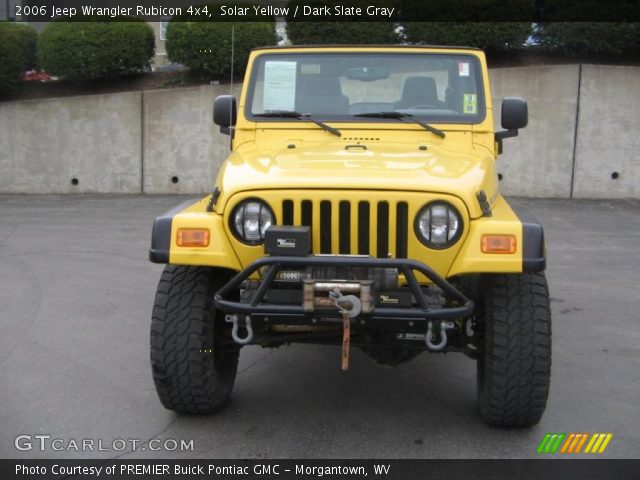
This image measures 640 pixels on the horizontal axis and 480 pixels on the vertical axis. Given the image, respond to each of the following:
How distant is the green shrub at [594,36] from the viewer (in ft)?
45.3

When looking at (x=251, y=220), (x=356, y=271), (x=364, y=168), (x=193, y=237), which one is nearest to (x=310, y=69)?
(x=364, y=168)

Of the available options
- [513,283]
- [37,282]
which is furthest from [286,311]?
[37,282]

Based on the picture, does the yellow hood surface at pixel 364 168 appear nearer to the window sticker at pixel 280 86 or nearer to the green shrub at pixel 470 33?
the window sticker at pixel 280 86

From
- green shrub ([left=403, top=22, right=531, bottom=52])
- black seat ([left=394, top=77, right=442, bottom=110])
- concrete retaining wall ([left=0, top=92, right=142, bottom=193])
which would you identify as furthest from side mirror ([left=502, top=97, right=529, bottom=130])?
concrete retaining wall ([left=0, top=92, right=142, bottom=193])

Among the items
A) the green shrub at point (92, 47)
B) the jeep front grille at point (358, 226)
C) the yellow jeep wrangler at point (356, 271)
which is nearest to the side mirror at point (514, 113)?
the yellow jeep wrangler at point (356, 271)

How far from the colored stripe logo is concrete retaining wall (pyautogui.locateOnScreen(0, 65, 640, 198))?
31.5 feet

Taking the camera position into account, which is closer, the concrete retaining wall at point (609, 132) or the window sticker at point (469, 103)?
the window sticker at point (469, 103)

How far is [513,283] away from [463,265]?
1.30 ft

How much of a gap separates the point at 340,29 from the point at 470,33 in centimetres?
226

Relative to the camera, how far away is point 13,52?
48.5 ft

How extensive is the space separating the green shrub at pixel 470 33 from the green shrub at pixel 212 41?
2610 millimetres

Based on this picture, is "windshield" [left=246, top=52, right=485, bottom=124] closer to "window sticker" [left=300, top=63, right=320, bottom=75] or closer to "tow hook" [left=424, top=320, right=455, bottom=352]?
"window sticker" [left=300, top=63, right=320, bottom=75]

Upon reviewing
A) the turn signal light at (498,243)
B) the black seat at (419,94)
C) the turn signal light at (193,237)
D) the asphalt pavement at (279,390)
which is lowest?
the asphalt pavement at (279,390)

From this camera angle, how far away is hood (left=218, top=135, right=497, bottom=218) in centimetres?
385
